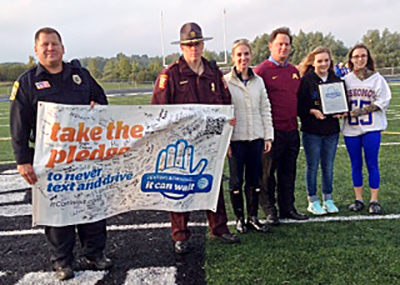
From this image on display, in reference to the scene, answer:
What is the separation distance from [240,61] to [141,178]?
4.71 feet

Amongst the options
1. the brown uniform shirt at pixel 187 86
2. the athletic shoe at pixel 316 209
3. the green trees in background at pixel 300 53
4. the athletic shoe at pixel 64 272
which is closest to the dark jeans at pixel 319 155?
the athletic shoe at pixel 316 209

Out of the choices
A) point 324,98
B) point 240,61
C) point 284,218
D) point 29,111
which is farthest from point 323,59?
point 29,111

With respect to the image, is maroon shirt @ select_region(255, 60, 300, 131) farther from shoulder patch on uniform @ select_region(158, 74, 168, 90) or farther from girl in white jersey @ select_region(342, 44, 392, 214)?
shoulder patch on uniform @ select_region(158, 74, 168, 90)

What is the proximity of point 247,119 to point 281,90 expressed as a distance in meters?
0.57

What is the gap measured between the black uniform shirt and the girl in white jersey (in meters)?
2.91

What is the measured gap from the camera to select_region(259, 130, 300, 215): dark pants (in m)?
4.31

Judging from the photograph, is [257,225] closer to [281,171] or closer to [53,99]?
[281,171]

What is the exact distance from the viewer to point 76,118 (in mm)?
3258

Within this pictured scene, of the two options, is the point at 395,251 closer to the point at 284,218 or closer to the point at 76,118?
the point at 284,218

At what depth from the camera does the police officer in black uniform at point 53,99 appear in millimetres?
3127

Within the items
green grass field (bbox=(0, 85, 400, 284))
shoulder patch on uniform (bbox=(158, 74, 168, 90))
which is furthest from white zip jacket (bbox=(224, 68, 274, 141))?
green grass field (bbox=(0, 85, 400, 284))

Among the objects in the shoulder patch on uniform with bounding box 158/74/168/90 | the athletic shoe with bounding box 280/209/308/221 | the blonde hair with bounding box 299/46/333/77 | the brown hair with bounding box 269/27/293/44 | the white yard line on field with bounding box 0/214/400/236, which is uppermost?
the brown hair with bounding box 269/27/293/44

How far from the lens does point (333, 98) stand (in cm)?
434
